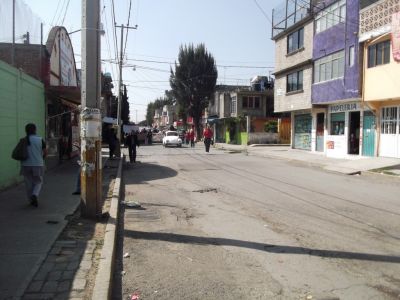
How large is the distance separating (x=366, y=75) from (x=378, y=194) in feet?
40.2

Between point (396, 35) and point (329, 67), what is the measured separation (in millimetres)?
7409

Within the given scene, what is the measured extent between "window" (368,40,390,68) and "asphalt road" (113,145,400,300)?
10293 mm

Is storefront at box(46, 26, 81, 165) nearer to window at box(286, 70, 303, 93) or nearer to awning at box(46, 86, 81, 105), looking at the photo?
awning at box(46, 86, 81, 105)

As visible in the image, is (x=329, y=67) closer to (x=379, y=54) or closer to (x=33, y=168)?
(x=379, y=54)

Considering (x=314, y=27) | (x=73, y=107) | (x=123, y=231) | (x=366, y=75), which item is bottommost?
(x=123, y=231)

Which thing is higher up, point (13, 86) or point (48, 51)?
point (48, 51)

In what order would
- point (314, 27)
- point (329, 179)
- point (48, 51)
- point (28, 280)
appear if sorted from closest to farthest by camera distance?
point (28, 280) < point (329, 179) < point (48, 51) < point (314, 27)

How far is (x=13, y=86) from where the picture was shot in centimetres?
1272

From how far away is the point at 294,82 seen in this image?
3406 cm

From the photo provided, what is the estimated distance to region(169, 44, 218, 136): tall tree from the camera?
6575 cm

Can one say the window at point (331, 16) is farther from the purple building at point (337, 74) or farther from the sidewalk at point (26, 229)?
the sidewalk at point (26, 229)

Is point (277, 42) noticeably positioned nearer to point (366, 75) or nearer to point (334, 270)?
point (366, 75)

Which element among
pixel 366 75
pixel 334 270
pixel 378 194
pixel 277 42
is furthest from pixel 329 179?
pixel 277 42

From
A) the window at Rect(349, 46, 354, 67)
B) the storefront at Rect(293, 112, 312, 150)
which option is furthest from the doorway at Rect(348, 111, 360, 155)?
the storefront at Rect(293, 112, 312, 150)
